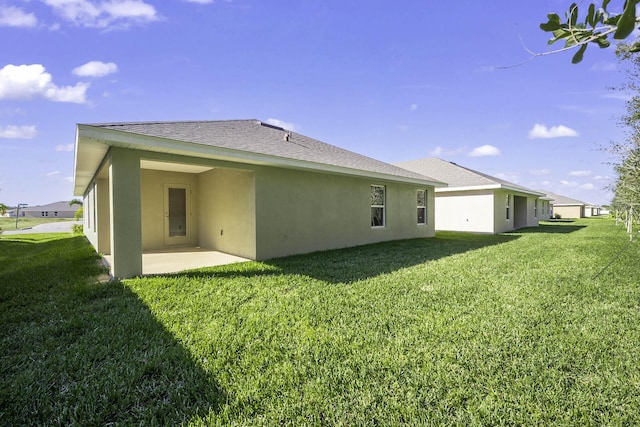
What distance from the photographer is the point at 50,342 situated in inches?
146

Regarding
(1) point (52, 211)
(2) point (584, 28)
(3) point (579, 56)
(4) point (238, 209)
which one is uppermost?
(2) point (584, 28)

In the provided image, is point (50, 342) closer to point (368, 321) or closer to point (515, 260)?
point (368, 321)

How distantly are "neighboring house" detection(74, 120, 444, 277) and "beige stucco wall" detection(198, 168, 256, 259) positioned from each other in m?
0.03

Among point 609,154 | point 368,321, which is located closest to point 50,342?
point 368,321

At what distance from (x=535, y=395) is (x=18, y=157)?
924 inches

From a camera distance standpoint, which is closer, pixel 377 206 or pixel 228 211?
pixel 228 211

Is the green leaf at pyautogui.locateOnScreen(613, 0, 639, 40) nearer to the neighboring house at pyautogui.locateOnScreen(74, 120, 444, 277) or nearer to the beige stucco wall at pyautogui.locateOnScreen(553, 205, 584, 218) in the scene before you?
the neighboring house at pyautogui.locateOnScreen(74, 120, 444, 277)

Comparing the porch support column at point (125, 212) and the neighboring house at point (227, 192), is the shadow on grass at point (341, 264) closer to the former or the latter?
the neighboring house at point (227, 192)

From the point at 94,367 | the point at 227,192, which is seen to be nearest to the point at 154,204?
the point at 227,192

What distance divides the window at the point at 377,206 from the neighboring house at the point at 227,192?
0.14ft

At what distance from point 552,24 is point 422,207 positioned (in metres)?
15.3

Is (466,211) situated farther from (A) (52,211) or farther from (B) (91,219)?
(A) (52,211)

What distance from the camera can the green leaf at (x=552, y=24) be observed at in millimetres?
1466

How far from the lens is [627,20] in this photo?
3.31 feet
